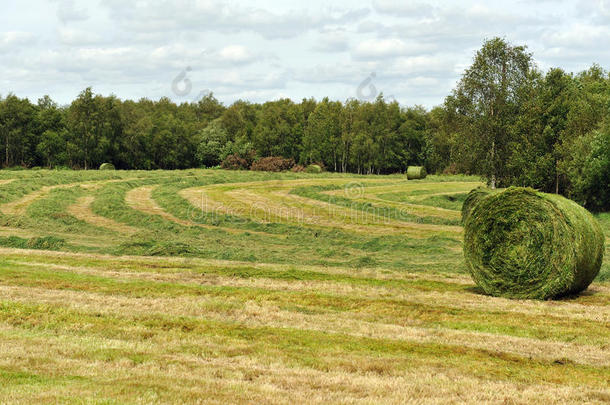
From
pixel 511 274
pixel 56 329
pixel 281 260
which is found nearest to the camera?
pixel 56 329

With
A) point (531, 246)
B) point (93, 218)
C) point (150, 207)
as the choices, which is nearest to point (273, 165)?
point (150, 207)

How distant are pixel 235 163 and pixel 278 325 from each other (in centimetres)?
9573

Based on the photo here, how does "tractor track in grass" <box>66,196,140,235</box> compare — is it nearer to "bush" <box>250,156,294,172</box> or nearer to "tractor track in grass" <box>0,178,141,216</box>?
"tractor track in grass" <box>0,178,141,216</box>

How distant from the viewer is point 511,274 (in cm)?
1806

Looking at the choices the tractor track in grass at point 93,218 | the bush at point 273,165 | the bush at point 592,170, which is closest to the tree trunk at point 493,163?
the bush at point 592,170

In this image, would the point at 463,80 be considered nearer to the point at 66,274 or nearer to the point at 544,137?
A: the point at 544,137

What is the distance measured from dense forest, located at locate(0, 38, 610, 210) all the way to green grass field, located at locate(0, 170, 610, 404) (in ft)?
80.4

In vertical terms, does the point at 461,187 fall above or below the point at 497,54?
below

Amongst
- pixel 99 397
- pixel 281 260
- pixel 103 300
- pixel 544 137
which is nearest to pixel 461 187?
pixel 544 137

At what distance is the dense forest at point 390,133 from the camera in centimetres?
5259

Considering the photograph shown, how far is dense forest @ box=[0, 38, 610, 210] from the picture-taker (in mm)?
52594

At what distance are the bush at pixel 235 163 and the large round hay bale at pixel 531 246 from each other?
90059 mm

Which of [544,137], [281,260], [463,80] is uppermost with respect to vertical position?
[463,80]

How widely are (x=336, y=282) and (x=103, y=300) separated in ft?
23.0
